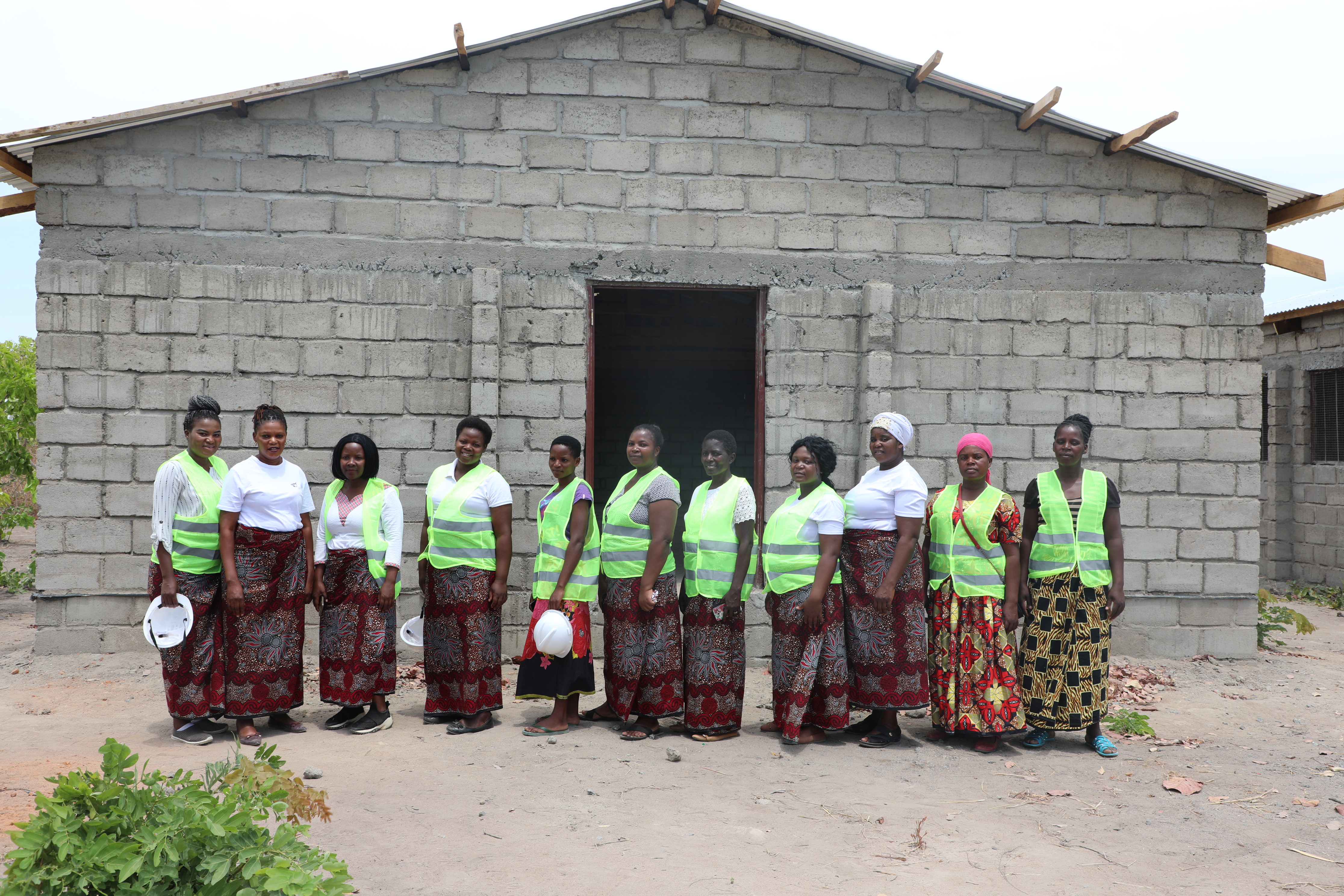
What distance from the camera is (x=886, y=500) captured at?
4.54 meters

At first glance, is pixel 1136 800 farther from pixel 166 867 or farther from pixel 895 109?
pixel 895 109

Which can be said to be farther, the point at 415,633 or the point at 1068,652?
the point at 415,633

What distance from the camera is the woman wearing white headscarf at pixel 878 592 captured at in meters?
4.55

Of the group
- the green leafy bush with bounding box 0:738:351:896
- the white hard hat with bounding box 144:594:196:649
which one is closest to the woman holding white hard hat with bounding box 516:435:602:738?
the white hard hat with bounding box 144:594:196:649

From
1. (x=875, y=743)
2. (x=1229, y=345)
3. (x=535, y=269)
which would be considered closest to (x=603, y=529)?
(x=875, y=743)

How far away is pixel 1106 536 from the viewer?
15.0ft

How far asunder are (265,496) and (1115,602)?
14.0 feet

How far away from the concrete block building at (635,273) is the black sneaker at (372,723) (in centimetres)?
159

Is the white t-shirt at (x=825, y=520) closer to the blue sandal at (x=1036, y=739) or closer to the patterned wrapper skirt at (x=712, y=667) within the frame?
the patterned wrapper skirt at (x=712, y=667)

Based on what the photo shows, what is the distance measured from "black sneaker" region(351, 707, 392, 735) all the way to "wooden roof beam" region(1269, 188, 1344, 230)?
23.6 ft

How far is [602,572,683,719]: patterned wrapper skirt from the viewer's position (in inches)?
183

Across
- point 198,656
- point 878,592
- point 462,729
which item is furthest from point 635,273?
point 198,656

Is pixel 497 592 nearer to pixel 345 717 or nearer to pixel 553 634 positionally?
pixel 553 634

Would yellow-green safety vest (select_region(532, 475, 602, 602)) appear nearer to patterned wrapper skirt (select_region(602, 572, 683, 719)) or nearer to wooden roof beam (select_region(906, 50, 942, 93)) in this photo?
patterned wrapper skirt (select_region(602, 572, 683, 719))
